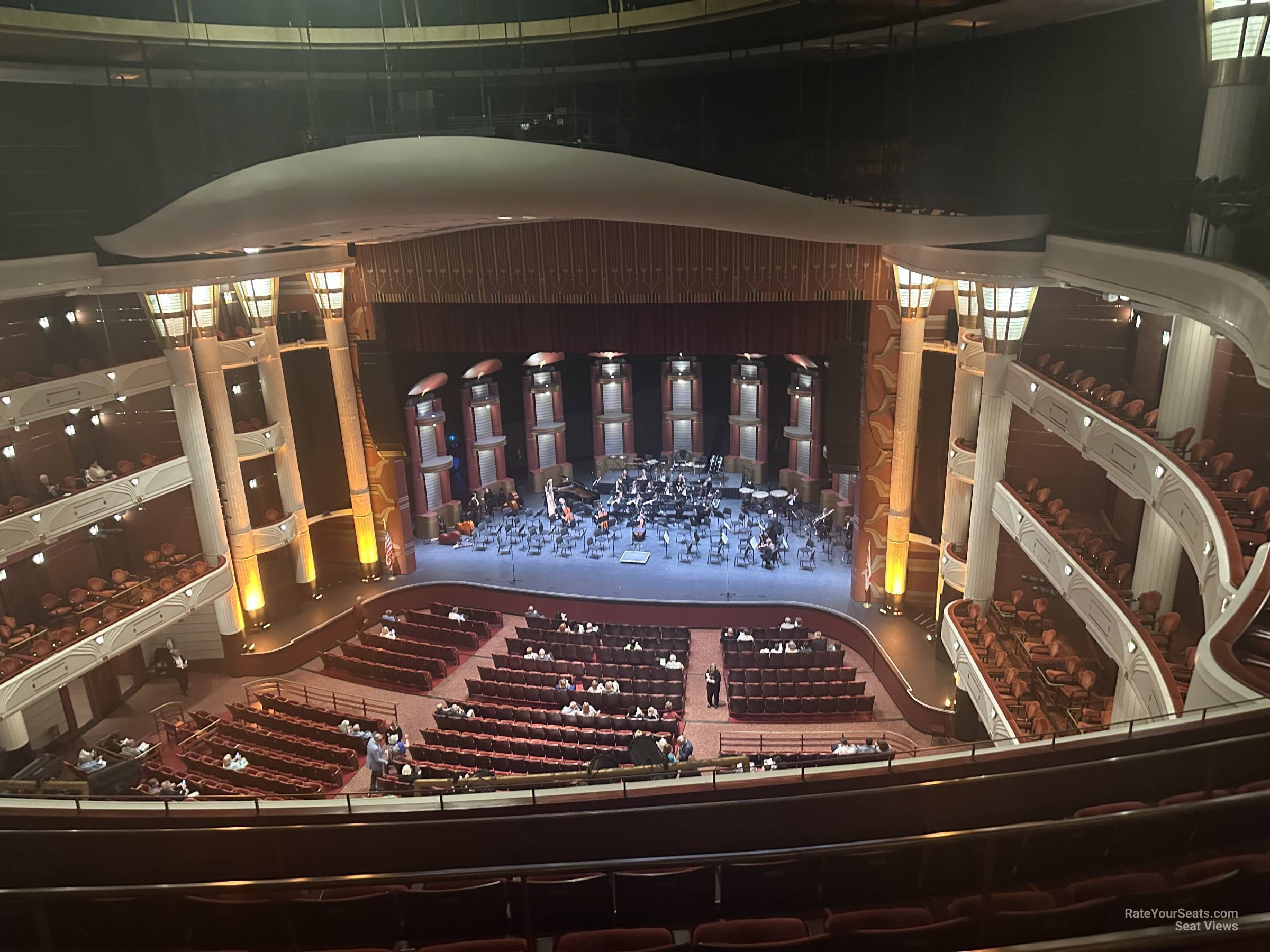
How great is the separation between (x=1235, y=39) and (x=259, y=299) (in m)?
16.5

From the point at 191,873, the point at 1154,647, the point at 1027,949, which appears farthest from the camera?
the point at 1154,647

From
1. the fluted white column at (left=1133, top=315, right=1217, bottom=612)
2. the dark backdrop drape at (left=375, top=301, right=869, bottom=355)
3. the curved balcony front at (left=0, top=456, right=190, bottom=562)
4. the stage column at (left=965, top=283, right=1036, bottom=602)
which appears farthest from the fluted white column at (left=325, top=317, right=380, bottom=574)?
the fluted white column at (left=1133, top=315, right=1217, bottom=612)

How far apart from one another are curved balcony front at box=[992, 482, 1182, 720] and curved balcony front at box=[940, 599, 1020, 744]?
153cm

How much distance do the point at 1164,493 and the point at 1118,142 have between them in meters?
5.64

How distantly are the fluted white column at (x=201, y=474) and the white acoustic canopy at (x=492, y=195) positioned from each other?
609 cm

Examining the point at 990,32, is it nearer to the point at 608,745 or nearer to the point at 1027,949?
the point at 608,745

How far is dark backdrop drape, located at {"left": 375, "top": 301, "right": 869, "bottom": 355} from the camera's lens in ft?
56.0

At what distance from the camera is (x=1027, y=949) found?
2.63 metres

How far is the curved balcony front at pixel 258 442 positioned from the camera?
17172 mm

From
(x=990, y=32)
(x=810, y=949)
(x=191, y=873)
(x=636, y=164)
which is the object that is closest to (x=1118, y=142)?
(x=990, y=32)

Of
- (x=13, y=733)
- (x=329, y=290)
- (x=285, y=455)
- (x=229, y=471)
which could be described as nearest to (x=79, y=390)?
(x=229, y=471)

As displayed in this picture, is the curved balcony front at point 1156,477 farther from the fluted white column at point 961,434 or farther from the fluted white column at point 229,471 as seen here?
the fluted white column at point 229,471

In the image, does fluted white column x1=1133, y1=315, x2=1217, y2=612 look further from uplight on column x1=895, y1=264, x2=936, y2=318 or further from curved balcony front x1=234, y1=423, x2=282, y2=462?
curved balcony front x1=234, y1=423, x2=282, y2=462

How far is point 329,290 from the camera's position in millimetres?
18031
